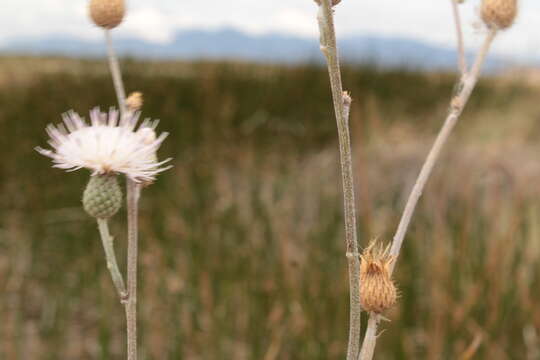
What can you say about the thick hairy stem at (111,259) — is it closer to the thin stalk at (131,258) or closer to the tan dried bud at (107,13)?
the thin stalk at (131,258)

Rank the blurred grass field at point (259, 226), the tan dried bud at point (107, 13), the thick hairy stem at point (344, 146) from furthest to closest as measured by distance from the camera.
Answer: the blurred grass field at point (259, 226), the tan dried bud at point (107, 13), the thick hairy stem at point (344, 146)

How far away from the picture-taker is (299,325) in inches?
67.8

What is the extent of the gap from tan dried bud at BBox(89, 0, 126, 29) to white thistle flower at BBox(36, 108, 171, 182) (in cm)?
5

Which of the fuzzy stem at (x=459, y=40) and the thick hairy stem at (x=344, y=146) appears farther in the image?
the fuzzy stem at (x=459, y=40)

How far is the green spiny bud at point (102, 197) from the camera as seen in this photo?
30 centimetres

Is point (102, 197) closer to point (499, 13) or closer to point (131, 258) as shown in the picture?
point (131, 258)

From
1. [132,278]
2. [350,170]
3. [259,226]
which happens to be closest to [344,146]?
[350,170]

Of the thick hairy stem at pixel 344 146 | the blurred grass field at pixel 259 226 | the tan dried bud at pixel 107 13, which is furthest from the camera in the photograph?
the blurred grass field at pixel 259 226

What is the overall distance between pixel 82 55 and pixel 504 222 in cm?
323

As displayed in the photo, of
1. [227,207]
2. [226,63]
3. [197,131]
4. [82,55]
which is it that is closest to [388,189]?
[197,131]

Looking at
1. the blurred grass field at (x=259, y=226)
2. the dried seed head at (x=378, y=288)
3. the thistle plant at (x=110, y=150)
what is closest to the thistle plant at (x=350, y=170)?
the dried seed head at (x=378, y=288)

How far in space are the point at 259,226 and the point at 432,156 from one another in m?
2.17

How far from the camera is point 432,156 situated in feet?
0.92

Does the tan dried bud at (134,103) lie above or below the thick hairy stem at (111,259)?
above
